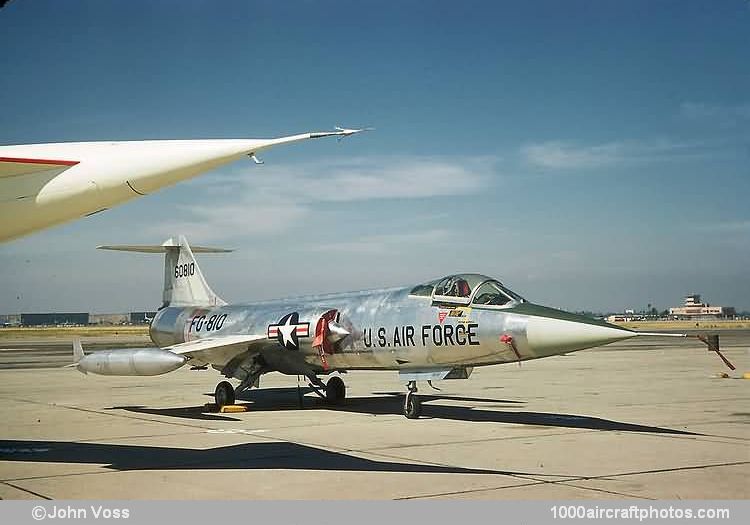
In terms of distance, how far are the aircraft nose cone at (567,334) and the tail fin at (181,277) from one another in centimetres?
1048

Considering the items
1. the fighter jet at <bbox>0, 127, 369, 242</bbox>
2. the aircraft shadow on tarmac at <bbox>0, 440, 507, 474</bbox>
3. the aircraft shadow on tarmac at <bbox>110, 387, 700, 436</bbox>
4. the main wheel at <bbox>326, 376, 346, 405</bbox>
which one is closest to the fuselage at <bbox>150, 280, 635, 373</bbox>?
the main wheel at <bbox>326, 376, 346, 405</bbox>

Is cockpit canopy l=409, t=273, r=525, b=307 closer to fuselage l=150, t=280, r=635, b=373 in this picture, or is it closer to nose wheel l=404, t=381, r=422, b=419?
fuselage l=150, t=280, r=635, b=373

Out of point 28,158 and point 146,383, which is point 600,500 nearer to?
point 28,158

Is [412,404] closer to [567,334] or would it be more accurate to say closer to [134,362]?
[567,334]

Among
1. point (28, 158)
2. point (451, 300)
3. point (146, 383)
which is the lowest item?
point (146, 383)

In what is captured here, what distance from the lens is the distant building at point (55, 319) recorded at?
174875mm

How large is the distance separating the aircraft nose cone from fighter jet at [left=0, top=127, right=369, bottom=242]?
24.2 ft

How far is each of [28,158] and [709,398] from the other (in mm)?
15399

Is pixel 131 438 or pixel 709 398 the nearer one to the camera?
pixel 131 438

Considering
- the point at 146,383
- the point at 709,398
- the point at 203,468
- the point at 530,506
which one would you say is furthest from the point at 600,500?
the point at 146,383

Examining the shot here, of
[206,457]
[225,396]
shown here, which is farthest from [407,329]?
[206,457]

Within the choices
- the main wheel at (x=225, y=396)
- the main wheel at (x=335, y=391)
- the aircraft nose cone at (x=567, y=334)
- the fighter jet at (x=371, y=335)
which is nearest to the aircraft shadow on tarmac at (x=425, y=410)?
the main wheel at (x=335, y=391)

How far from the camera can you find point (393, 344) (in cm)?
1595

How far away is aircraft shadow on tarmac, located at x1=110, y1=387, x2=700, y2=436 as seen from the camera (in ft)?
46.9
